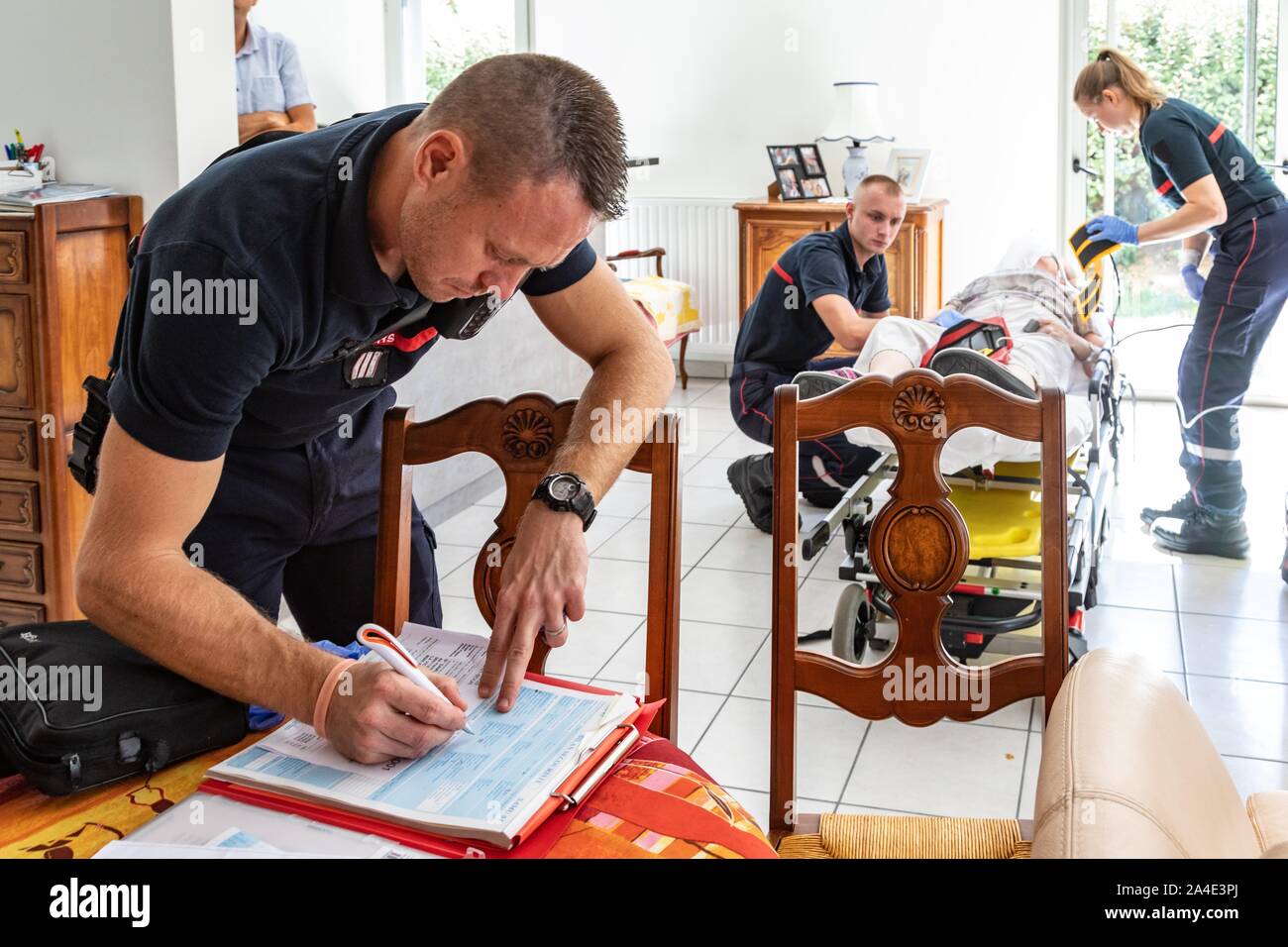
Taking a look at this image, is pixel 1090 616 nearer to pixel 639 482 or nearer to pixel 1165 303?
pixel 639 482

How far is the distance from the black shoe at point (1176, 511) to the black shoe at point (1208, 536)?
6cm

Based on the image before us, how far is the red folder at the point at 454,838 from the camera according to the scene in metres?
1.01

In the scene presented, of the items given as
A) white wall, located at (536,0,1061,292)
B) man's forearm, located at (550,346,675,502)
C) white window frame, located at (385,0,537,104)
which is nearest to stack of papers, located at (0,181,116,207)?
man's forearm, located at (550,346,675,502)

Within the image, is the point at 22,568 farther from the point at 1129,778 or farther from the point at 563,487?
the point at 1129,778

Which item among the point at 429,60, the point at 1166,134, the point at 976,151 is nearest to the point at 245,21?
the point at 429,60

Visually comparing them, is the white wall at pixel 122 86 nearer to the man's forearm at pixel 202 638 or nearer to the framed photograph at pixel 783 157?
the man's forearm at pixel 202 638

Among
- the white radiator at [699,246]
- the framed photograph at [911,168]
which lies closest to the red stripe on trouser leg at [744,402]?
the framed photograph at [911,168]

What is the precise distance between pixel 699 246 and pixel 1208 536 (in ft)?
11.0

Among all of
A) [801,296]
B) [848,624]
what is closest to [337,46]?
[801,296]

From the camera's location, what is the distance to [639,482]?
5109 millimetres

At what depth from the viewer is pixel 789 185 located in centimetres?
630

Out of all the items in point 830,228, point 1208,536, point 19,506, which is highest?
point 830,228

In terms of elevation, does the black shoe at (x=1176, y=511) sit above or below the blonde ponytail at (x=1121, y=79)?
below
